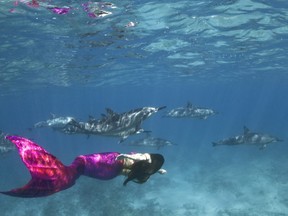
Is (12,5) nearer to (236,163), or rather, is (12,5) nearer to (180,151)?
(236,163)

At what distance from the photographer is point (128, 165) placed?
4.79 m

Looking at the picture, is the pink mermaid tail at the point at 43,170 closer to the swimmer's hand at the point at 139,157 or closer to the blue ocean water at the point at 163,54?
the swimmer's hand at the point at 139,157

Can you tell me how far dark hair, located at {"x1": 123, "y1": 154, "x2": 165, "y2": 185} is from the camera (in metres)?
4.28

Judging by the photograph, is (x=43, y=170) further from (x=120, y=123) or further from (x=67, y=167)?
(x=120, y=123)

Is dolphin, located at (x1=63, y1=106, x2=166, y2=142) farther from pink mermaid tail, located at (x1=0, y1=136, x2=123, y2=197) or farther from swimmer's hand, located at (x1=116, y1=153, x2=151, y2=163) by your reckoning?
swimmer's hand, located at (x1=116, y1=153, x2=151, y2=163)

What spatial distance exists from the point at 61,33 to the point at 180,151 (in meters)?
22.2

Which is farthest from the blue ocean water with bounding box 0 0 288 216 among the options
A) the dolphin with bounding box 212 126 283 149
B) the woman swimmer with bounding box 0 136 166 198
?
the woman swimmer with bounding box 0 136 166 198

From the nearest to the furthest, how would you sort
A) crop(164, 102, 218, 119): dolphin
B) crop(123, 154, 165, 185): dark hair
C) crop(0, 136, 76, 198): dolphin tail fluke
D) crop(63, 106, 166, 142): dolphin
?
1. crop(0, 136, 76, 198): dolphin tail fluke
2. crop(123, 154, 165, 185): dark hair
3. crop(63, 106, 166, 142): dolphin
4. crop(164, 102, 218, 119): dolphin

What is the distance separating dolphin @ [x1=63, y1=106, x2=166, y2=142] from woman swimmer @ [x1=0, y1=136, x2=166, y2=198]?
238 inches

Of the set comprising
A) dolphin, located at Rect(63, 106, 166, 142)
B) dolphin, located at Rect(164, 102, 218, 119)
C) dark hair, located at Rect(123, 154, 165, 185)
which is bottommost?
dolphin, located at Rect(164, 102, 218, 119)

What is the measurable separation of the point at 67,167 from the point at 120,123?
261 inches

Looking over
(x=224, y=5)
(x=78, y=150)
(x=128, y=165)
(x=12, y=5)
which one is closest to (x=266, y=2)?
(x=224, y=5)

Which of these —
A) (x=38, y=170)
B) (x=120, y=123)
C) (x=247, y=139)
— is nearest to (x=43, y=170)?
(x=38, y=170)

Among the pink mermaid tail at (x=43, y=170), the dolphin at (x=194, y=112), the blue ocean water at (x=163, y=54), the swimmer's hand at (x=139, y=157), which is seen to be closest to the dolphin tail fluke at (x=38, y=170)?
the pink mermaid tail at (x=43, y=170)
